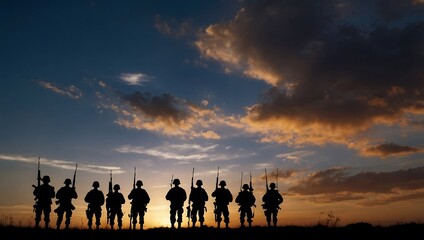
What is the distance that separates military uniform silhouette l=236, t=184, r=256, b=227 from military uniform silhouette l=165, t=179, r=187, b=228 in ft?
12.8

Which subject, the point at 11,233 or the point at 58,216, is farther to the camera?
the point at 58,216

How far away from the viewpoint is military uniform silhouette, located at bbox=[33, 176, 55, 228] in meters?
24.7

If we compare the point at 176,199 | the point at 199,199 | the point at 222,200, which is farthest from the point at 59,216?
the point at 222,200

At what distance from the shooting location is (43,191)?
24.9 meters

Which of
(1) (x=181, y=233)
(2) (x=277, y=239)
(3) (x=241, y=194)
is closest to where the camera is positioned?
(2) (x=277, y=239)

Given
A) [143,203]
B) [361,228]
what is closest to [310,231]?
[361,228]

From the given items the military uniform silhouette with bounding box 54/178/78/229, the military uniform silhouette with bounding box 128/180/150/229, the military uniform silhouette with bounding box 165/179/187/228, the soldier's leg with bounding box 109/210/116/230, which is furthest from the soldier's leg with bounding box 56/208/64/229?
the military uniform silhouette with bounding box 165/179/187/228

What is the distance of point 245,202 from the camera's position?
27391 mm

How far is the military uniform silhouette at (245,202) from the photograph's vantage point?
2733 centimetres

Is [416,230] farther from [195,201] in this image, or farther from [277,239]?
[195,201]

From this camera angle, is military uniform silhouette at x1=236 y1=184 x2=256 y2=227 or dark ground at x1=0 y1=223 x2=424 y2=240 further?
military uniform silhouette at x1=236 y1=184 x2=256 y2=227

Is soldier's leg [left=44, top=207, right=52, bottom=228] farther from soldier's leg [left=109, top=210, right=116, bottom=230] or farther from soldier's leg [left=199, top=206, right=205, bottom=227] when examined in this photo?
soldier's leg [left=199, top=206, right=205, bottom=227]

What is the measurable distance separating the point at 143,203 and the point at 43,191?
5676 mm

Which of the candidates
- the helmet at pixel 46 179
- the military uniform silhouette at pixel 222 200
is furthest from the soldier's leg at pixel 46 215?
the military uniform silhouette at pixel 222 200
